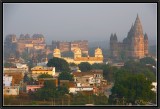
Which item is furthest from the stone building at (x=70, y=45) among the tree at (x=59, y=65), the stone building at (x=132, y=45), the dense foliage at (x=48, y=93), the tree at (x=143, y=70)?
the dense foliage at (x=48, y=93)

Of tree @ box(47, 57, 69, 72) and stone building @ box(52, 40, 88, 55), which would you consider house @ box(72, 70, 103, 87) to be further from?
stone building @ box(52, 40, 88, 55)

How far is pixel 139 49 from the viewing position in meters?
18.0

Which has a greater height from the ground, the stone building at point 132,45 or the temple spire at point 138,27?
the temple spire at point 138,27

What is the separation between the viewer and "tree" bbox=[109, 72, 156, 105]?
5.64 m

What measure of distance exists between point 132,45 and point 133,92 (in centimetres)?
1280

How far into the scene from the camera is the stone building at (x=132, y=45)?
1744cm

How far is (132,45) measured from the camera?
18.4 meters

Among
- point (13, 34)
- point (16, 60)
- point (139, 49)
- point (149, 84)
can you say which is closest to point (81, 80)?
point (149, 84)

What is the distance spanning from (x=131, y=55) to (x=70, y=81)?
764 centimetres

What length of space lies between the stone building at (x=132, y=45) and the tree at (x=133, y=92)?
35.1 ft

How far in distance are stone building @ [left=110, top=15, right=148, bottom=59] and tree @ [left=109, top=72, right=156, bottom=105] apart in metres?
10.7

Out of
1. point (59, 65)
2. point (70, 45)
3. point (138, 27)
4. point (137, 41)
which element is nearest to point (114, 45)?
point (137, 41)

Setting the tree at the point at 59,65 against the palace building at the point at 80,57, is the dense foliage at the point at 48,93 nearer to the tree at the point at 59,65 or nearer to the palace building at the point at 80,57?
the tree at the point at 59,65

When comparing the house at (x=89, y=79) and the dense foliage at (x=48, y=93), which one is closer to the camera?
the dense foliage at (x=48, y=93)
